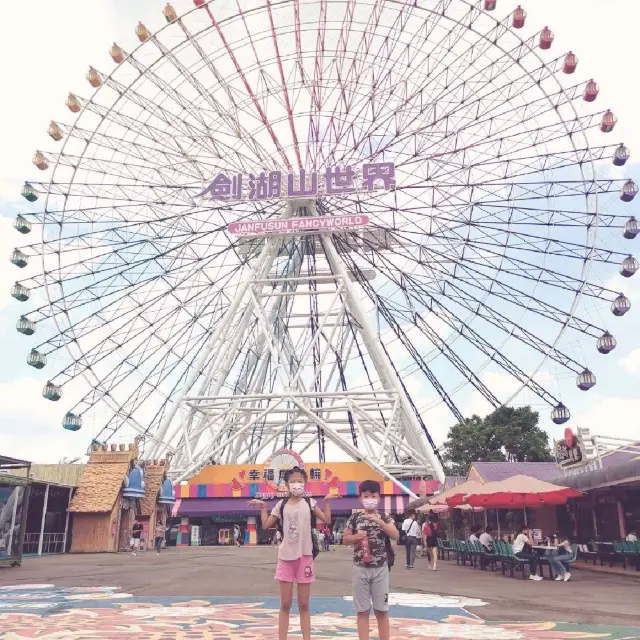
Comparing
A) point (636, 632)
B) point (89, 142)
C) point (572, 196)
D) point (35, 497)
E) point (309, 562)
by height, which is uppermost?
point (89, 142)

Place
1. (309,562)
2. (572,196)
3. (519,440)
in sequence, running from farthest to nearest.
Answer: (519,440) < (572,196) < (309,562)

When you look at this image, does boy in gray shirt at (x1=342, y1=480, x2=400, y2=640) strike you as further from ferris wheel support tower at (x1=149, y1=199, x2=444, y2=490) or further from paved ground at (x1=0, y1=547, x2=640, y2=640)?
ferris wheel support tower at (x1=149, y1=199, x2=444, y2=490)

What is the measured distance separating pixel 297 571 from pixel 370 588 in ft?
2.01

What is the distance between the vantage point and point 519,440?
167 feet

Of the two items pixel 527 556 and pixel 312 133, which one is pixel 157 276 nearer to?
pixel 312 133

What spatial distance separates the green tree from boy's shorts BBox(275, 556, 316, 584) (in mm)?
46959

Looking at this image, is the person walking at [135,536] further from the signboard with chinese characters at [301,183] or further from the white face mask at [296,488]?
the white face mask at [296,488]

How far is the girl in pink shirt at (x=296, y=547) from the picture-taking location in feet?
18.5

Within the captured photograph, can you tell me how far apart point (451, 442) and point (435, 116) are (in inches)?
1252

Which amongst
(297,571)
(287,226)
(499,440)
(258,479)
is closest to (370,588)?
(297,571)

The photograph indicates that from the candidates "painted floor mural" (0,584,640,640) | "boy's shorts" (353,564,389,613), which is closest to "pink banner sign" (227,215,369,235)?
"painted floor mural" (0,584,640,640)

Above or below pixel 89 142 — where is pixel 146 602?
below

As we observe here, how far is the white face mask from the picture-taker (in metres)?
5.78

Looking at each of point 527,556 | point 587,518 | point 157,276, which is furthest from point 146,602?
point 157,276
